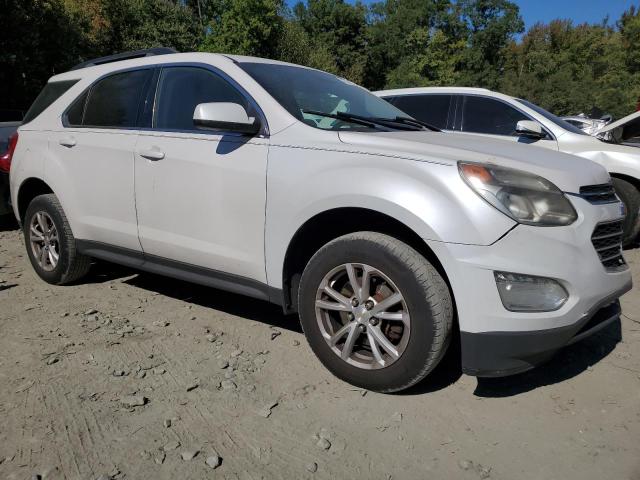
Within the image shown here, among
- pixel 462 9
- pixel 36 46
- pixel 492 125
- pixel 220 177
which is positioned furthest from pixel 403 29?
pixel 220 177

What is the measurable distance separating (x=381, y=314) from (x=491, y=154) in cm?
94

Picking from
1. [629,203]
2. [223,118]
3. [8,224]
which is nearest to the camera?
[223,118]

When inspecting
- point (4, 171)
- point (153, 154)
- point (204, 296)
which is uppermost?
point (153, 154)

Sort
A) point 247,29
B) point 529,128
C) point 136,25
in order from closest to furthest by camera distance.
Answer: point 529,128 < point 136,25 < point 247,29

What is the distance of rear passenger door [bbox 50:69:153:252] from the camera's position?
140 inches

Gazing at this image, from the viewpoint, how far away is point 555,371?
290cm

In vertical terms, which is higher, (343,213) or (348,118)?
(348,118)

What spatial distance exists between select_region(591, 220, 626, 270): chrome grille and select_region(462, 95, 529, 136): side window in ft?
11.6

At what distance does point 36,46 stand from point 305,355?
20217mm

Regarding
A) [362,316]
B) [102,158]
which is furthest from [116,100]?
[362,316]

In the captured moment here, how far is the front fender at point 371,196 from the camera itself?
→ 2240 mm

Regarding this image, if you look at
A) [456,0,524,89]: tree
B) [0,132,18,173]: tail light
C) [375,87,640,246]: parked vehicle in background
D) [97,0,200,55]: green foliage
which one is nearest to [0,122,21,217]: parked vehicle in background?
[0,132,18,173]: tail light

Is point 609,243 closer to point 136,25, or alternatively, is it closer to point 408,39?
point 136,25

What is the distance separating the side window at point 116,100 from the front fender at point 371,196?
1.39m
